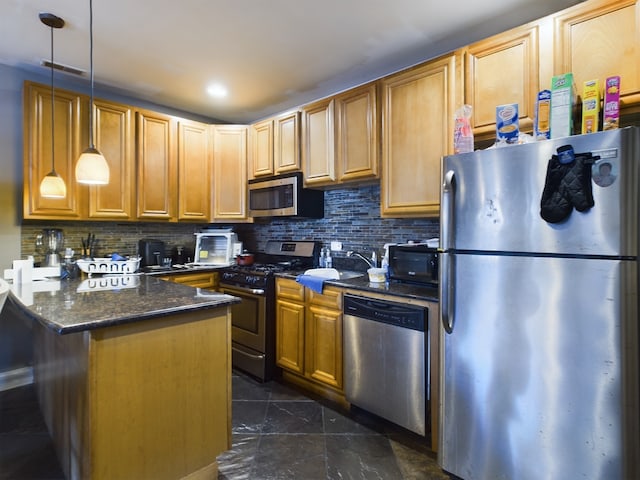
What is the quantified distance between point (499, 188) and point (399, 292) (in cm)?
84

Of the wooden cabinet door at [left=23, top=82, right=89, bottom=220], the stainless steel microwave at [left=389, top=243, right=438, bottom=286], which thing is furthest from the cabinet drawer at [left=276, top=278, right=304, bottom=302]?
the wooden cabinet door at [left=23, top=82, right=89, bottom=220]

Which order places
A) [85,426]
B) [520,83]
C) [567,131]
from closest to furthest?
[85,426], [567,131], [520,83]

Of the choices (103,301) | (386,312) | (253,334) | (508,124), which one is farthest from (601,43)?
(253,334)

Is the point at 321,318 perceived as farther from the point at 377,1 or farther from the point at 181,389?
the point at 377,1

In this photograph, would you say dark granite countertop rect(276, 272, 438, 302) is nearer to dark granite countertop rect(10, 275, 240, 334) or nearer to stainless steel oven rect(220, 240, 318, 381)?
stainless steel oven rect(220, 240, 318, 381)

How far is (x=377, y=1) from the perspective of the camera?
200 centimetres

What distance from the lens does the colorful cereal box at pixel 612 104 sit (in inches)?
58.3

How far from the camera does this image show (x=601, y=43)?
168cm

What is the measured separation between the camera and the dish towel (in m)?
2.55

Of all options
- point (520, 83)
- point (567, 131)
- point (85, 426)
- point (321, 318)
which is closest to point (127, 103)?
point (321, 318)

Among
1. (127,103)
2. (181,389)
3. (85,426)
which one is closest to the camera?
(85,426)

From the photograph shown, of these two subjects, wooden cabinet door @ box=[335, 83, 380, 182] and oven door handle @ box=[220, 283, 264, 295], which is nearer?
wooden cabinet door @ box=[335, 83, 380, 182]

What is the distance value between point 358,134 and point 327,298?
1294 mm

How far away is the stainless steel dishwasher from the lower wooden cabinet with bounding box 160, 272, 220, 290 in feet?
5.27
